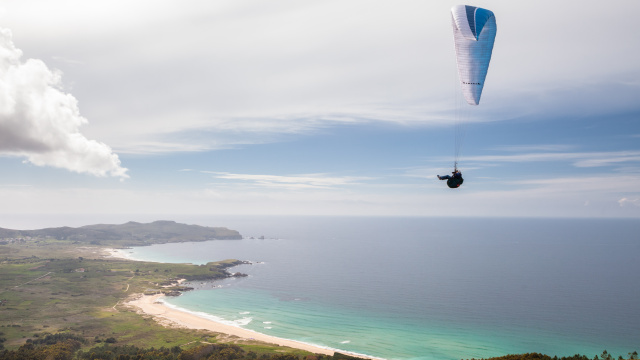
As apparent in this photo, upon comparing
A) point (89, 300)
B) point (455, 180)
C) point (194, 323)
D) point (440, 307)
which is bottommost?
point (89, 300)

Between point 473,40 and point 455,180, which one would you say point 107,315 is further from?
point 473,40

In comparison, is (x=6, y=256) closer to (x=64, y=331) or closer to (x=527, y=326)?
(x=64, y=331)

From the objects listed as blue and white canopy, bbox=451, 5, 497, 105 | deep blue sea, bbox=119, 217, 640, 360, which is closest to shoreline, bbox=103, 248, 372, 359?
deep blue sea, bbox=119, 217, 640, 360

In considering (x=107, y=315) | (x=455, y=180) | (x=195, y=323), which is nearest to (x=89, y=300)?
(x=107, y=315)

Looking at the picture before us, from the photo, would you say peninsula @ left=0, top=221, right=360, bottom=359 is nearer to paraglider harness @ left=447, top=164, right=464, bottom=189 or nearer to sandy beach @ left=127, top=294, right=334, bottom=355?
sandy beach @ left=127, top=294, right=334, bottom=355

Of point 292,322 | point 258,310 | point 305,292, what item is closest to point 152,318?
point 258,310

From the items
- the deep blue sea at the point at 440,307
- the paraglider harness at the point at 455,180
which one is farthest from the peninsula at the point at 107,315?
the paraglider harness at the point at 455,180
